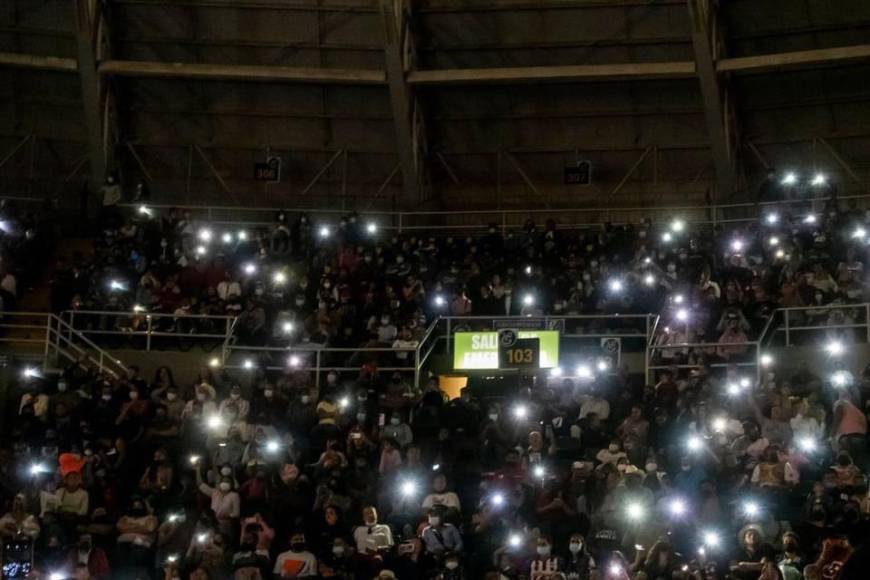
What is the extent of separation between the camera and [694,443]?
47.0ft

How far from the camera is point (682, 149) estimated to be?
24.3m

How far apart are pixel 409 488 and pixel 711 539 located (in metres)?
3.57

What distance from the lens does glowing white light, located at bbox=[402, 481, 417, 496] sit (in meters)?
14.6


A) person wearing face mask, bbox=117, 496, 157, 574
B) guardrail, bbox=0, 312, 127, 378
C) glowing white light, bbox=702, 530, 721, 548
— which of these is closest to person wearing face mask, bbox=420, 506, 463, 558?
glowing white light, bbox=702, 530, 721, 548

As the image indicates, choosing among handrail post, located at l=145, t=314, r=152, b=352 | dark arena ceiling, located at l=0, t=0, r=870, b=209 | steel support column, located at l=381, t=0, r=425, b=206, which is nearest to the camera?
handrail post, located at l=145, t=314, r=152, b=352

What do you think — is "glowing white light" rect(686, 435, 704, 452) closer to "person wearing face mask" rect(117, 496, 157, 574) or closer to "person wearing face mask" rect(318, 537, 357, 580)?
"person wearing face mask" rect(318, 537, 357, 580)

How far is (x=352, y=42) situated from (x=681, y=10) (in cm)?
597

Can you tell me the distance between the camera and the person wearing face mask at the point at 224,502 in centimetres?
1427

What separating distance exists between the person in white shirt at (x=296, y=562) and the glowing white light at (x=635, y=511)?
3.29 meters

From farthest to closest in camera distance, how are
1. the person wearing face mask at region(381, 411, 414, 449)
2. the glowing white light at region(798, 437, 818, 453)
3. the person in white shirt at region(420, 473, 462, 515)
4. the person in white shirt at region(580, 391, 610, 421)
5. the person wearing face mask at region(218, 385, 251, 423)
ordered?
the person wearing face mask at region(218, 385, 251, 423), the person in white shirt at region(580, 391, 610, 421), the person wearing face mask at region(381, 411, 414, 449), the glowing white light at region(798, 437, 818, 453), the person in white shirt at region(420, 473, 462, 515)

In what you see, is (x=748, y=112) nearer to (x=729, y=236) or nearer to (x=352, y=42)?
(x=729, y=236)

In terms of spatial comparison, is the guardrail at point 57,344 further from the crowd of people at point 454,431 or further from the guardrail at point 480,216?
the guardrail at point 480,216

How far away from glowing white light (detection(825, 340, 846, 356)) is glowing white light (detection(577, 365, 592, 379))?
3.11 metres

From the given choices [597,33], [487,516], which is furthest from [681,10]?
[487,516]
